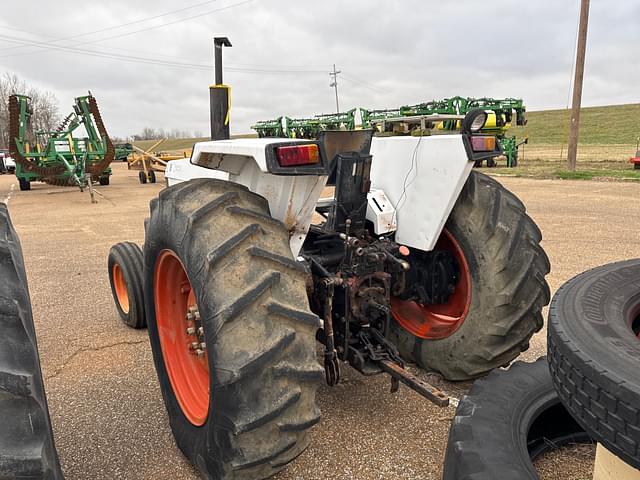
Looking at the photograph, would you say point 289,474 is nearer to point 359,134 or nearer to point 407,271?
point 407,271

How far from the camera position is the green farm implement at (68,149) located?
48.2 ft

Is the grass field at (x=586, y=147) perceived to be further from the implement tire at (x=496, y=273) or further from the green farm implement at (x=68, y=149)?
the implement tire at (x=496, y=273)

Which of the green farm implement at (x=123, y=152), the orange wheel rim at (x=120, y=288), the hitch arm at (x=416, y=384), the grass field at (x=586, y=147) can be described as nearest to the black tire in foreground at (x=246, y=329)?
the hitch arm at (x=416, y=384)

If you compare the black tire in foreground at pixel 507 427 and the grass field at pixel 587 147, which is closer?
the black tire in foreground at pixel 507 427

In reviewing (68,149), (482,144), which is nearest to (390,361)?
(482,144)

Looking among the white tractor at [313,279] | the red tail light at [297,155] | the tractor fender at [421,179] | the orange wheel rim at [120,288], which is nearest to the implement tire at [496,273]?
the white tractor at [313,279]

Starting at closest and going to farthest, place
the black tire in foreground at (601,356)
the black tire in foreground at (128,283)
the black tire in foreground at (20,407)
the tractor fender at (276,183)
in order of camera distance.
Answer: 1. the black tire in foreground at (20,407)
2. the black tire in foreground at (601,356)
3. the tractor fender at (276,183)
4. the black tire in foreground at (128,283)

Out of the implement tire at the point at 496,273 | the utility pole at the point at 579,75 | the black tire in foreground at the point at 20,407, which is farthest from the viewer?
the utility pole at the point at 579,75

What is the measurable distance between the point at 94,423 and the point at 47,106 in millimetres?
61014

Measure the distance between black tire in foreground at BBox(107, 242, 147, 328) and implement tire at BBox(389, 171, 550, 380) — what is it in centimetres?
242

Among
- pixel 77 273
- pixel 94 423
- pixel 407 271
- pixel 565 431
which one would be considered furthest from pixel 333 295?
pixel 77 273

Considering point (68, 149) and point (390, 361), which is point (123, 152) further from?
point (390, 361)

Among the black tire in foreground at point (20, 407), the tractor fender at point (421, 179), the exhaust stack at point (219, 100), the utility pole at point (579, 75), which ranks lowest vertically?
the black tire in foreground at point (20, 407)

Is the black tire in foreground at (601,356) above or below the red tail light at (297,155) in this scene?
below
